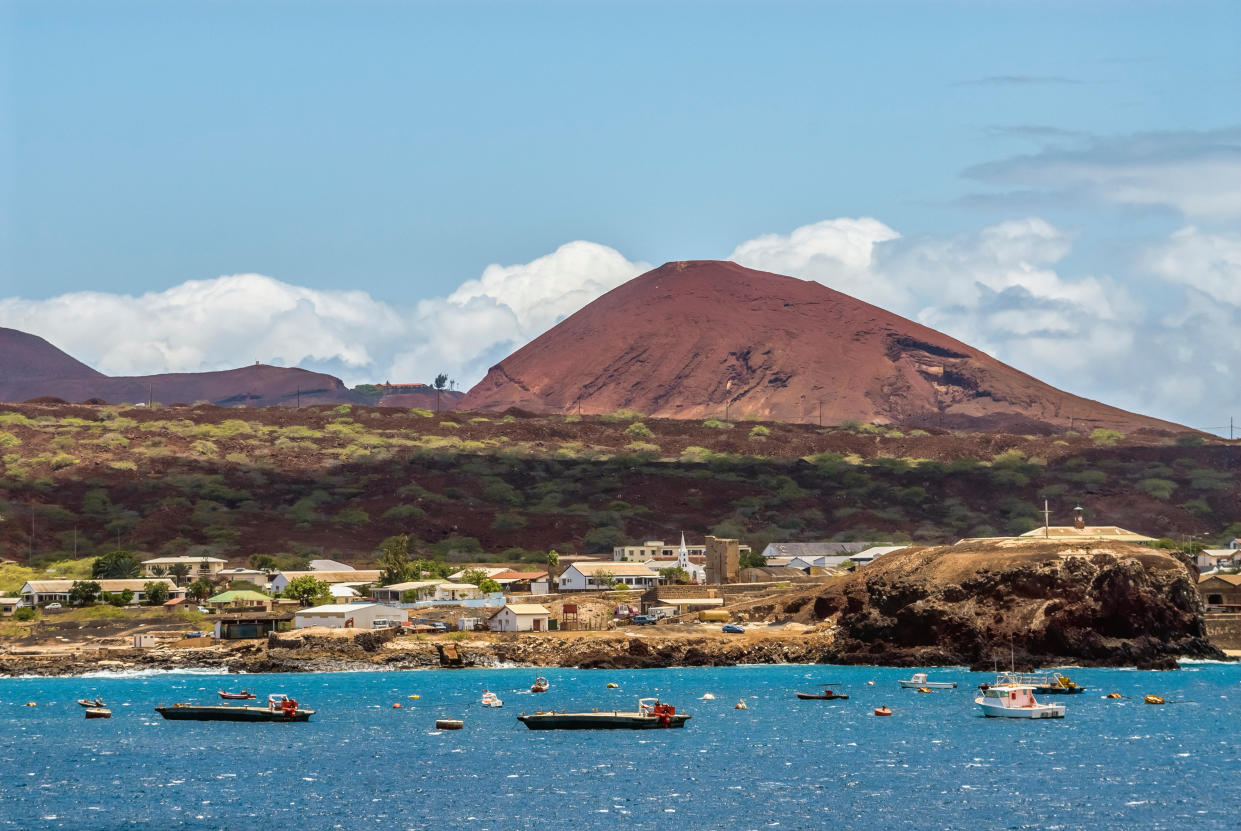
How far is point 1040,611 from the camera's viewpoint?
373 feet

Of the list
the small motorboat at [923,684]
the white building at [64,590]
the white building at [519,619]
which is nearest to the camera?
the small motorboat at [923,684]

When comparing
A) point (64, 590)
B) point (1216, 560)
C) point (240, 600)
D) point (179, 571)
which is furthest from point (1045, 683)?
point (179, 571)

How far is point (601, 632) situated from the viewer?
4948 inches

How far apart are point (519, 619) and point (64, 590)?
143ft

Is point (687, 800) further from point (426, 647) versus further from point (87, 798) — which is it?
point (426, 647)

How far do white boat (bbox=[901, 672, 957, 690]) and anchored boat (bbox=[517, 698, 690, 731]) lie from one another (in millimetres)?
22795

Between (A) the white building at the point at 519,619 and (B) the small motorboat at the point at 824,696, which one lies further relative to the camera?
(A) the white building at the point at 519,619

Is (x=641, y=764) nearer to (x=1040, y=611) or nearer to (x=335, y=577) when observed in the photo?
(x=1040, y=611)

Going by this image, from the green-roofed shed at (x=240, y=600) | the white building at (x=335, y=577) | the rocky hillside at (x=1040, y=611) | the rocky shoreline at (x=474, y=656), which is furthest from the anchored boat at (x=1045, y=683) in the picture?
the white building at (x=335, y=577)

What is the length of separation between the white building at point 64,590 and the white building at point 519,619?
117ft

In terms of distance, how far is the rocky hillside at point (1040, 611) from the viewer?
372 feet

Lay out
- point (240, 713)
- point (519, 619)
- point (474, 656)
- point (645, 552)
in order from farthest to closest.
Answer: point (645, 552), point (519, 619), point (474, 656), point (240, 713)

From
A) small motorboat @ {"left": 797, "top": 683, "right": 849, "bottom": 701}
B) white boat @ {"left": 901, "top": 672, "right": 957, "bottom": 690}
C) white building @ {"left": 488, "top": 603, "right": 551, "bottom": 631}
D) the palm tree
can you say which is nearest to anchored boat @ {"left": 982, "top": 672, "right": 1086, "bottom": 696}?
white boat @ {"left": 901, "top": 672, "right": 957, "bottom": 690}

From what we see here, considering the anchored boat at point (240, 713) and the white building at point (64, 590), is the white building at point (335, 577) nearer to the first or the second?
the white building at point (64, 590)
